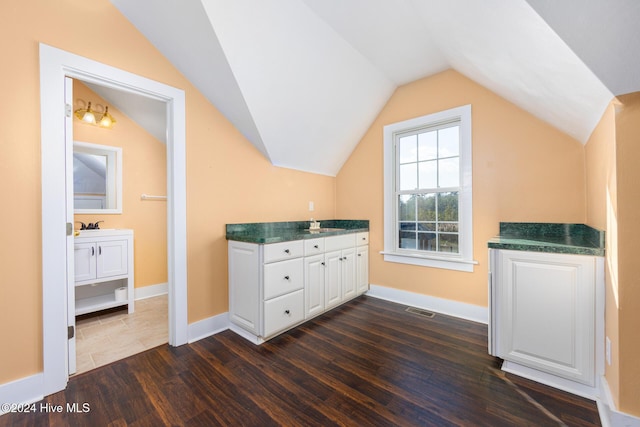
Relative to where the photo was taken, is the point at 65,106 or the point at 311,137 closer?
the point at 65,106

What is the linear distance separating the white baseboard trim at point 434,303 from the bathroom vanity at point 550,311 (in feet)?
2.61

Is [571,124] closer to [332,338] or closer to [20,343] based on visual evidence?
[332,338]

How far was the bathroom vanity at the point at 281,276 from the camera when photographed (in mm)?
2186

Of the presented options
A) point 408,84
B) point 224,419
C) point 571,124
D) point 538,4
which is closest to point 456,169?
point 571,124

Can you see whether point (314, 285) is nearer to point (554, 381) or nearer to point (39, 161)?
point (554, 381)

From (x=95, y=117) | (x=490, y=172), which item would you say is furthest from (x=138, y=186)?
(x=490, y=172)

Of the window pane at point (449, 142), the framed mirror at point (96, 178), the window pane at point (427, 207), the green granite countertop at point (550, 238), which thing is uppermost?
the window pane at point (449, 142)

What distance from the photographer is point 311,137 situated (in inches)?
119

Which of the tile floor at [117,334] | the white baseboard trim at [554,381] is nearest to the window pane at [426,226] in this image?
the white baseboard trim at [554,381]

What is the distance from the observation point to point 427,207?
303 cm

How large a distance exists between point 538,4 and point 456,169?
6.44 feet

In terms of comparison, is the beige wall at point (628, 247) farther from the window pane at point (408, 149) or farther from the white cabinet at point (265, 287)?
the white cabinet at point (265, 287)

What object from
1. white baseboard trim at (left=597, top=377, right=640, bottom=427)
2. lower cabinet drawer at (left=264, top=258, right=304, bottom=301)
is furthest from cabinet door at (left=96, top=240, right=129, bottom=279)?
white baseboard trim at (left=597, top=377, right=640, bottom=427)

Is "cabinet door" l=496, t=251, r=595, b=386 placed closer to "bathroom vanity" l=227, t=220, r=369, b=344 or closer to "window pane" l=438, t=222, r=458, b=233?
"window pane" l=438, t=222, r=458, b=233
